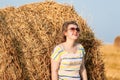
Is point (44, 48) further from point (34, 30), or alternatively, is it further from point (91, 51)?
point (91, 51)

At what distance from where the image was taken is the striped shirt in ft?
21.7

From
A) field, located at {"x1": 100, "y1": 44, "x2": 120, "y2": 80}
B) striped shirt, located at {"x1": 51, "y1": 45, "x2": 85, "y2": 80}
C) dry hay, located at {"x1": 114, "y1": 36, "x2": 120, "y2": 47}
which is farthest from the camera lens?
dry hay, located at {"x1": 114, "y1": 36, "x2": 120, "y2": 47}

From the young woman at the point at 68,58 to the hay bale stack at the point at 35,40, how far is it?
1.23 ft

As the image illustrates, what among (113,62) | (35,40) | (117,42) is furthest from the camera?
(117,42)

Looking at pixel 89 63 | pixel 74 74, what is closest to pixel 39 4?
pixel 89 63

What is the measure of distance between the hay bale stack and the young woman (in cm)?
37

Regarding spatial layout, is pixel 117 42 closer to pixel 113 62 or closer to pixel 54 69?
pixel 113 62

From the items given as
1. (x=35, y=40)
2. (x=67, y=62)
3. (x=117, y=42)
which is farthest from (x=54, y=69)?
Result: (x=117, y=42)

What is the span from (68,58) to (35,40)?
0.80 meters

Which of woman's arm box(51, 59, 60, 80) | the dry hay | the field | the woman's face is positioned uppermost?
the woman's face

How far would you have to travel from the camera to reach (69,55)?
6.64 m

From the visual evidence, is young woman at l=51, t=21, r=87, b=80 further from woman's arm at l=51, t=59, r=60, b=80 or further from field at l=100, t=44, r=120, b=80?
field at l=100, t=44, r=120, b=80

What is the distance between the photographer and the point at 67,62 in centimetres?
662

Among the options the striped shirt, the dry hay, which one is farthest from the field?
the striped shirt
